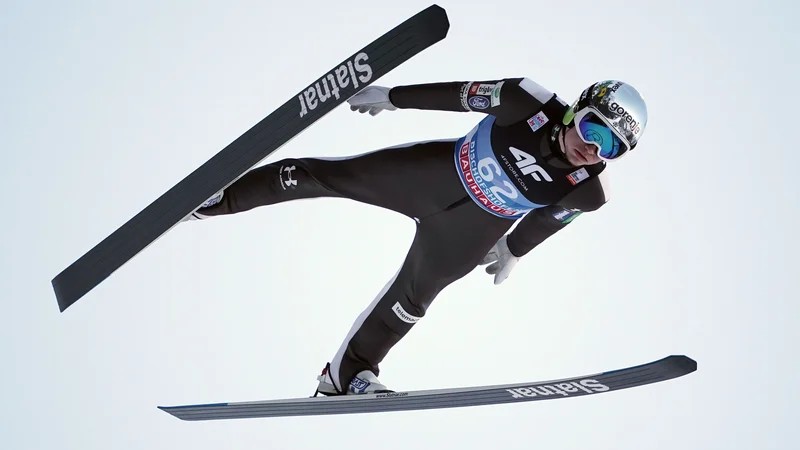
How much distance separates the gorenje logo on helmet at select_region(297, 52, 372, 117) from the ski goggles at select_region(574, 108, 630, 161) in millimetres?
766

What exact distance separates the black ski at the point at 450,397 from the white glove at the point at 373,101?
3.42ft

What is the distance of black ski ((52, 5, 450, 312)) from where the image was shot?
267 cm

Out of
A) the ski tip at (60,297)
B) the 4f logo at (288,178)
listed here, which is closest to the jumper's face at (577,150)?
the 4f logo at (288,178)

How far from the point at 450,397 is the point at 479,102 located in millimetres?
1090

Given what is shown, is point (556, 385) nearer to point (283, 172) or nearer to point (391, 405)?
point (391, 405)

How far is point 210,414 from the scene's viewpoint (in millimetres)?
3889

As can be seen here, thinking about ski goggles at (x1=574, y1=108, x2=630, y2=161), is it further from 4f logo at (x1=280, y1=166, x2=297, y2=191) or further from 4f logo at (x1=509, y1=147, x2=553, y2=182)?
4f logo at (x1=280, y1=166, x2=297, y2=191)

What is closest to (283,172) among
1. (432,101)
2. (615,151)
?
(432,101)

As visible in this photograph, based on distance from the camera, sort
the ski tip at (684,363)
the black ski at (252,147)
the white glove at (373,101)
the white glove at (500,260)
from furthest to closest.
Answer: the white glove at (500,260) → the white glove at (373,101) → the ski tip at (684,363) → the black ski at (252,147)

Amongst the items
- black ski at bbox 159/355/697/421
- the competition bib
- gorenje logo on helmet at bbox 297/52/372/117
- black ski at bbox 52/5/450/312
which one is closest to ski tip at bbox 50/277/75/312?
black ski at bbox 52/5/450/312

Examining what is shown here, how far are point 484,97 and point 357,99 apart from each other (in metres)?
0.46

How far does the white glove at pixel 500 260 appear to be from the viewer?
150 inches

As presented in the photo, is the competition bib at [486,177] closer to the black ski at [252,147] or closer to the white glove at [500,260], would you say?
the white glove at [500,260]

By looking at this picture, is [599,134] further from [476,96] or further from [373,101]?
[373,101]
